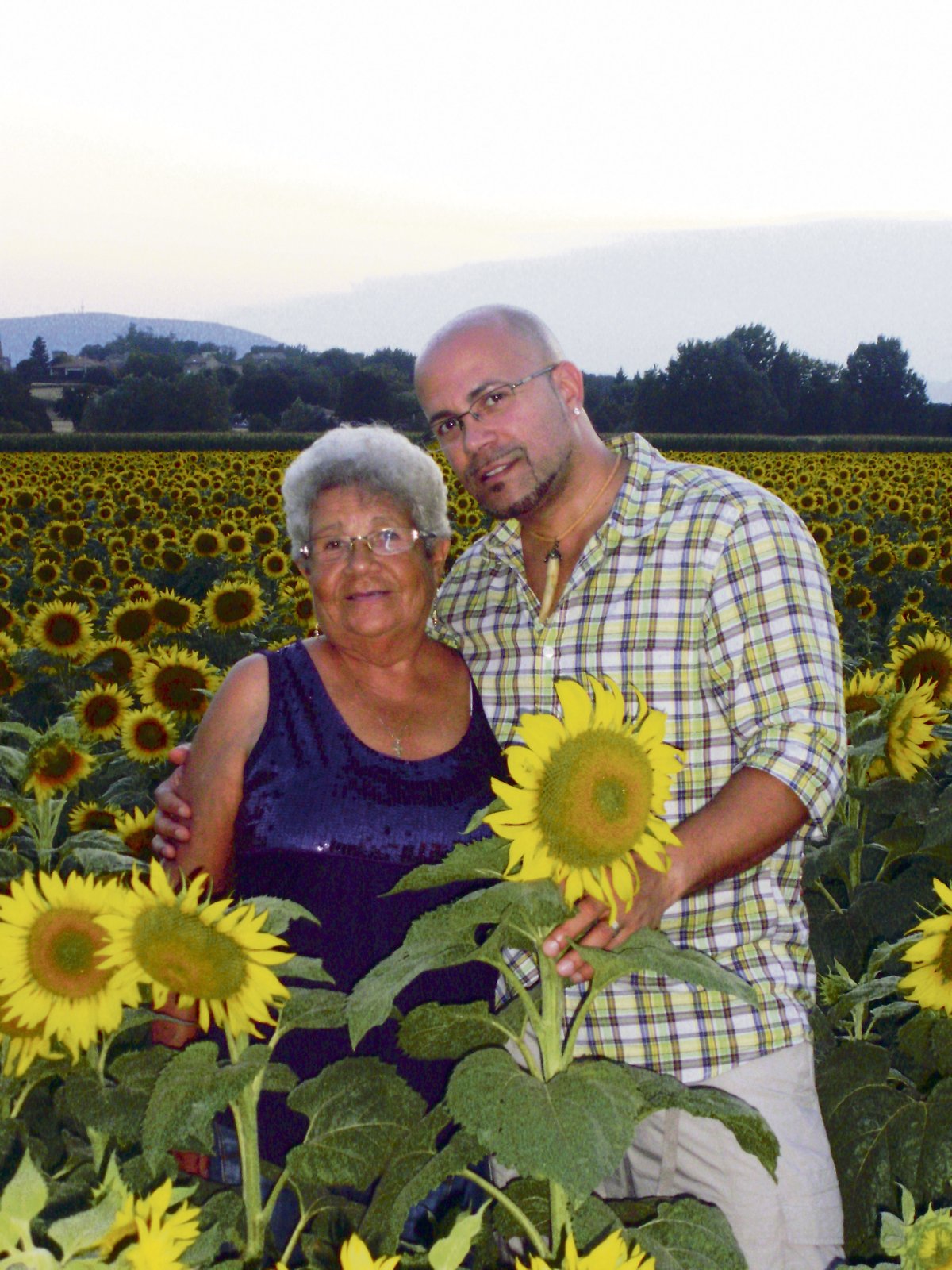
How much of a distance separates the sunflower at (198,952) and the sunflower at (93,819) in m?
2.71

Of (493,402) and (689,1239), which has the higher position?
(493,402)

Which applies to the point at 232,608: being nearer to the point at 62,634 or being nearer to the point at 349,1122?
the point at 62,634

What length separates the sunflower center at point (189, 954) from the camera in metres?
1.38

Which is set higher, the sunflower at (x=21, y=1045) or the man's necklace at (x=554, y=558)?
the man's necklace at (x=554, y=558)

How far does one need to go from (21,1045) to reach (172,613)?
5362 millimetres

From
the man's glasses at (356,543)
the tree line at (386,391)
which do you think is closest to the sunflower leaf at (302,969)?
the man's glasses at (356,543)

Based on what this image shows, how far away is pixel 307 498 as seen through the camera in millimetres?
2787

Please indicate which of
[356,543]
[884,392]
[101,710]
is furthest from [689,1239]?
[884,392]

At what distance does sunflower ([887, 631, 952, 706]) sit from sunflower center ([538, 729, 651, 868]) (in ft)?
11.7

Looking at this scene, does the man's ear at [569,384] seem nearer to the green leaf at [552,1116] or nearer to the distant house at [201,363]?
the green leaf at [552,1116]

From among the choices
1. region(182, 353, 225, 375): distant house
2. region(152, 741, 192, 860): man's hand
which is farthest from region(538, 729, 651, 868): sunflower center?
region(182, 353, 225, 375): distant house

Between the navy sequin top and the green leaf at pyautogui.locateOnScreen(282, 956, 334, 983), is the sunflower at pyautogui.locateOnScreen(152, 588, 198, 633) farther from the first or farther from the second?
the green leaf at pyautogui.locateOnScreen(282, 956, 334, 983)

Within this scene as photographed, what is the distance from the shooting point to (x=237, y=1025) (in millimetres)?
1402

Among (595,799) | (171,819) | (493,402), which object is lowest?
(171,819)
